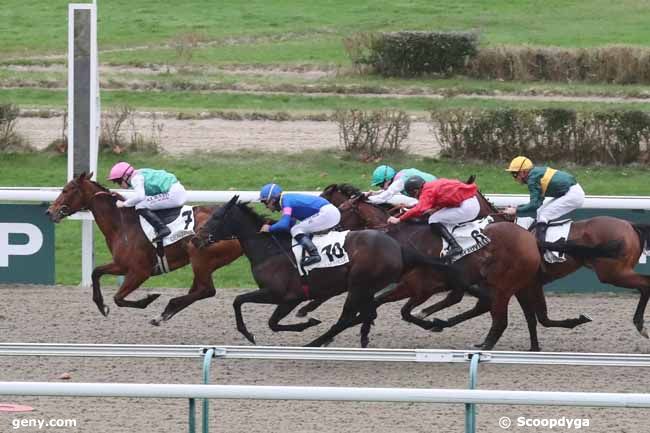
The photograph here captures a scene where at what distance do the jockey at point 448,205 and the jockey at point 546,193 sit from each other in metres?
0.44

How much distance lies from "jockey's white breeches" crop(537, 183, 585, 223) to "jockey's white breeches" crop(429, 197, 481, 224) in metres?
0.55

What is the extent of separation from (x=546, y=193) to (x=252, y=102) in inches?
418

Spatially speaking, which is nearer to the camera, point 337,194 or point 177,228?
point 177,228

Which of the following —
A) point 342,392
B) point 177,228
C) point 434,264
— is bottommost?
point 177,228

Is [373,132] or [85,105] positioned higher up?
[85,105]

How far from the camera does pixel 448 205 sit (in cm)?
998

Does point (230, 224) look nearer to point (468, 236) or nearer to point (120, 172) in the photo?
point (120, 172)

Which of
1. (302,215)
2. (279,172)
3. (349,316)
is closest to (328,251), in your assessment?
(302,215)

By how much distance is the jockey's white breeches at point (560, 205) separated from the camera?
405 inches

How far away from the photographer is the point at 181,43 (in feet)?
83.3

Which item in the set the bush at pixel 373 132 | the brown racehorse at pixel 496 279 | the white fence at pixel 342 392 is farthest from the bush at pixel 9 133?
the white fence at pixel 342 392

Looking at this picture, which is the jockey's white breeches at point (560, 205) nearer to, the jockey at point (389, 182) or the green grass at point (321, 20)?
the jockey at point (389, 182)

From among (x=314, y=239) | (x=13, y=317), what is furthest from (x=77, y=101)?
(x=314, y=239)

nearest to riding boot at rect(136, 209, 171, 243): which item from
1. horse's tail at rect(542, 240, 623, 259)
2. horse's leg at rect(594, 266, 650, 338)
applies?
horse's tail at rect(542, 240, 623, 259)
